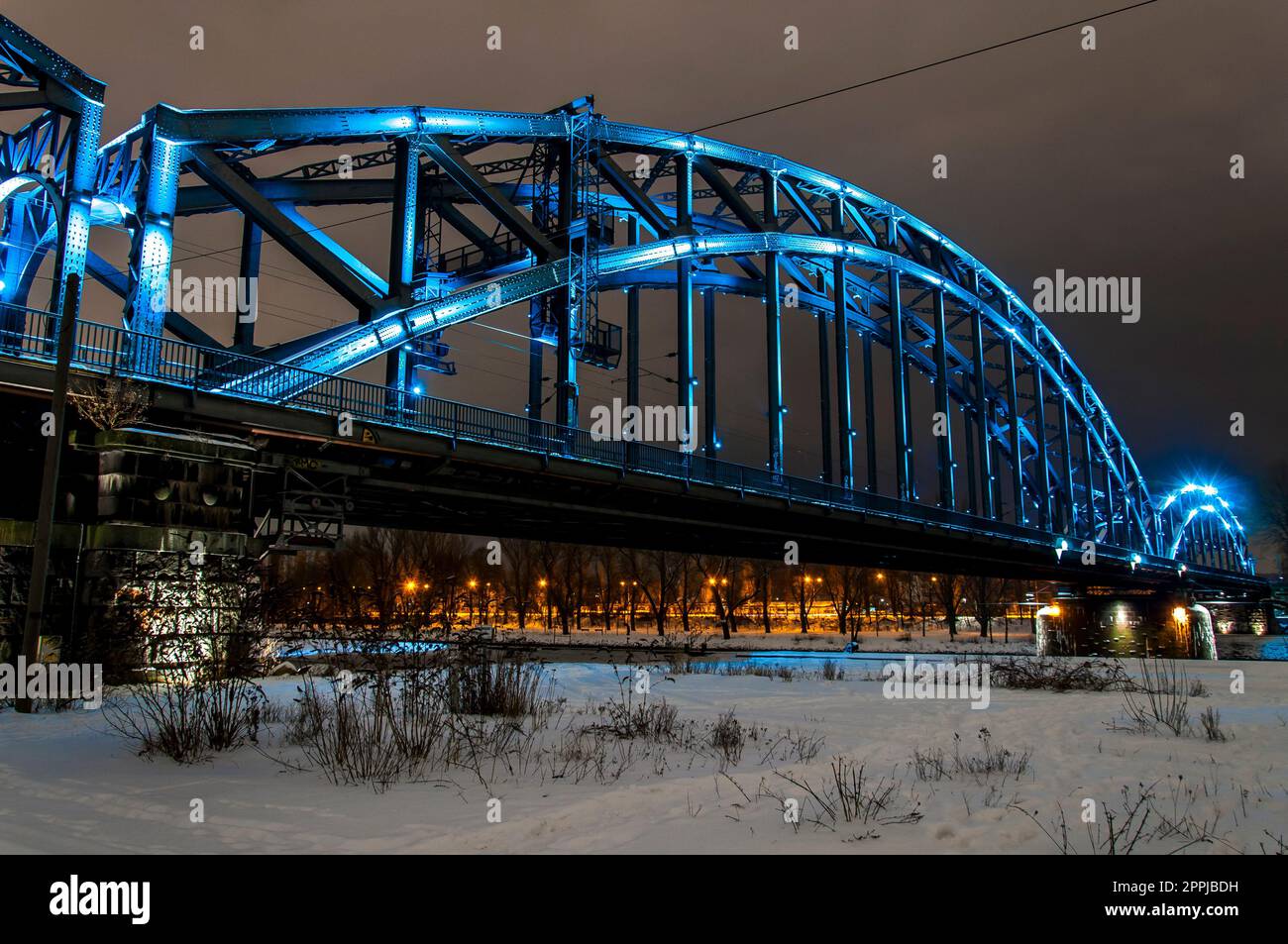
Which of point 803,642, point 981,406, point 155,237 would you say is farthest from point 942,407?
point 155,237

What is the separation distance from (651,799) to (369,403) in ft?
51.4

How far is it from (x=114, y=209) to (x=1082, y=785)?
25.0m

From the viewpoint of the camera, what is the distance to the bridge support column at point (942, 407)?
48531 mm

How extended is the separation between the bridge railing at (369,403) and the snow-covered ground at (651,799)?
26.9 ft

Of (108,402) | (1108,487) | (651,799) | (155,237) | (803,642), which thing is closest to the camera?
(651,799)

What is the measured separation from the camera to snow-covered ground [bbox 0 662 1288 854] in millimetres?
4785

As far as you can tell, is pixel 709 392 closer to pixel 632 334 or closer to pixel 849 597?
pixel 632 334

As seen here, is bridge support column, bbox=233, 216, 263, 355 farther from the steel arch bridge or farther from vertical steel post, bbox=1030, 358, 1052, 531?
vertical steel post, bbox=1030, 358, 1052, 531

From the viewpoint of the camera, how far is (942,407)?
55750 mm

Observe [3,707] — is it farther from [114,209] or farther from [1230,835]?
[114,209]

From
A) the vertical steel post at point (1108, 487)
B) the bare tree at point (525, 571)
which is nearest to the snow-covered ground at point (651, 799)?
the bare tree at point (525, 571)

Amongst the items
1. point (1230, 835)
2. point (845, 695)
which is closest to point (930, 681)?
point (845, 695)

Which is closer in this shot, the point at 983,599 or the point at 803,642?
the point at 803,642
